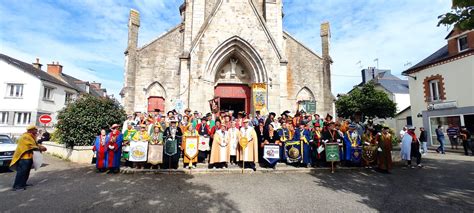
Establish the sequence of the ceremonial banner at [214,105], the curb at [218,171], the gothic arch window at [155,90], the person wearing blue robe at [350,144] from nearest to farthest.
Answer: the curb at [218,171]
the person wearing blue robe at [350,144]
the ceremonial banner at [214,105]
the gothic arch window at [155,90]

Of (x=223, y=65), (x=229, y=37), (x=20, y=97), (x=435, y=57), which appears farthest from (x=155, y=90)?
(x=435, y=57)

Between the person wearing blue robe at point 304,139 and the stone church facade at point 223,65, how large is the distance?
4896 mm

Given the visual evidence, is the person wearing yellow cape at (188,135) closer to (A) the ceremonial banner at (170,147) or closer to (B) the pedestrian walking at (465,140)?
(A) the ceremonial banner at (170,147)

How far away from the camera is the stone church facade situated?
41.2ft

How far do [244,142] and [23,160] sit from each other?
5.86m

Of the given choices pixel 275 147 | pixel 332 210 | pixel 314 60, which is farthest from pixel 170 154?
pixel 314 60

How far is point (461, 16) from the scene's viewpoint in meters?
4.74

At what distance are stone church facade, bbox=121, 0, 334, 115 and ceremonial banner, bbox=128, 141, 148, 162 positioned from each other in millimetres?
5071

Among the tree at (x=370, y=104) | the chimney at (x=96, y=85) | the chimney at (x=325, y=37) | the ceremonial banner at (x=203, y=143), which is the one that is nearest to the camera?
the ceremonial banner at (x=203, y=143)

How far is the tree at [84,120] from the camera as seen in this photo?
9.58 metres

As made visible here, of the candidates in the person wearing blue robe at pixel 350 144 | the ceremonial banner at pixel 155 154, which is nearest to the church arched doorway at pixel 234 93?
the person wearing blue robe at pixel 350 144

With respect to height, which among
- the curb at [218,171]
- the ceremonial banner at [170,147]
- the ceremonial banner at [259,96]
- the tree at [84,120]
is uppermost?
the ceremonial banner at [259,96]

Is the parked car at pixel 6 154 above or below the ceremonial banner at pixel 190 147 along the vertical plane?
below

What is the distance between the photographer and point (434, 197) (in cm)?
510
